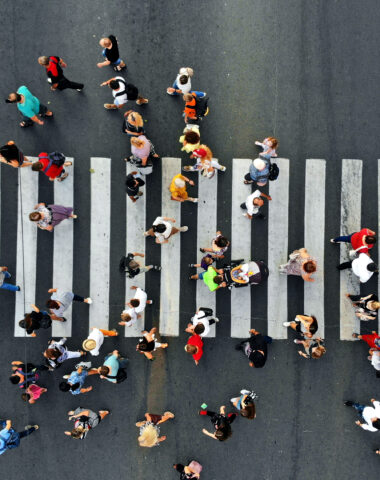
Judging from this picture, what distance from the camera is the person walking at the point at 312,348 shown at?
7451 millimetres

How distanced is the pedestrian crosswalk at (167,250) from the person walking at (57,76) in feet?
5.28

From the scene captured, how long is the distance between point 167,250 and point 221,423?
12.4 ft

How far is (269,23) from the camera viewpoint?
27.2 feet

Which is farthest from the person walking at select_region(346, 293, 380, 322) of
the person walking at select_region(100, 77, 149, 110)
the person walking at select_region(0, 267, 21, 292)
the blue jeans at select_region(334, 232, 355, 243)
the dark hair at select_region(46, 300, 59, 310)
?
the person walking at select_region(0, 267, 21, 292)

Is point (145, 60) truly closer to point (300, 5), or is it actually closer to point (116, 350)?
point (300, 5)

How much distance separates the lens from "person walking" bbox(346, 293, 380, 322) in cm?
756

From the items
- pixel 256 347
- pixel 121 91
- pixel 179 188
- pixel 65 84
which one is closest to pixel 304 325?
pixel 256 347

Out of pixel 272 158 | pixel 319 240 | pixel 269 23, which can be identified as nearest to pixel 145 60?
pixel 269 23

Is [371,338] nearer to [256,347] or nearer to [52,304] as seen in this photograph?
[256,347]

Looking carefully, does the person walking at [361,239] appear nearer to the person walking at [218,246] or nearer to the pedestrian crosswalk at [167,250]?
the pedestrian crosswalk at [167,250]

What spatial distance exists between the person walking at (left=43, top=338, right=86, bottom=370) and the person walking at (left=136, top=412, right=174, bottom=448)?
2.05 m

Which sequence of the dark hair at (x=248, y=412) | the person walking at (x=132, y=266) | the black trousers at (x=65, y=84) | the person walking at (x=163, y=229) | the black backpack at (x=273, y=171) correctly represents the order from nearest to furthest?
the dark hair at (x=248, y=412) → the person walking at (x=132, y=266) → the person walking at (x=163, y=229) → the black backpack at (x=273, y=171) → the black trousers at (x=65, y=84)

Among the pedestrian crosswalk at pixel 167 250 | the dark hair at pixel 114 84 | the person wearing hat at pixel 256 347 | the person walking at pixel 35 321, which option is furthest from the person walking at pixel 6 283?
the person wearing hat at pixel 256 347

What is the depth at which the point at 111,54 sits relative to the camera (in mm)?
7469
